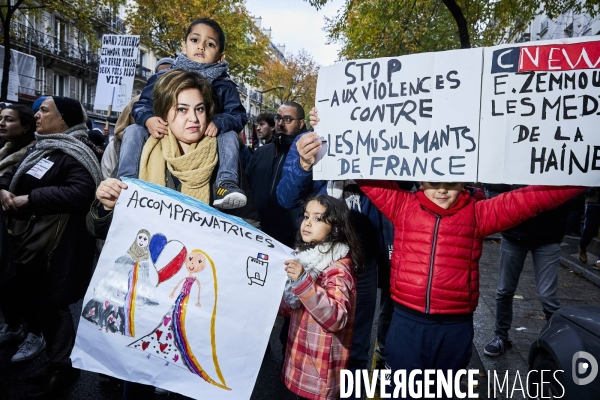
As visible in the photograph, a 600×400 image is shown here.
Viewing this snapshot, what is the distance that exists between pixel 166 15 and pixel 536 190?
2370cm

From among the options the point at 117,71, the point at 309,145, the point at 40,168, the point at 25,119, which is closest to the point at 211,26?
the point at 309,145

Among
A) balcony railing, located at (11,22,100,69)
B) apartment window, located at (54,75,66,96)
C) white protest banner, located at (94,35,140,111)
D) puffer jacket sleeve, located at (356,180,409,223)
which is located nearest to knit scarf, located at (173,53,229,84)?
puffer jacket sleeve, located at (356,180,409,223)

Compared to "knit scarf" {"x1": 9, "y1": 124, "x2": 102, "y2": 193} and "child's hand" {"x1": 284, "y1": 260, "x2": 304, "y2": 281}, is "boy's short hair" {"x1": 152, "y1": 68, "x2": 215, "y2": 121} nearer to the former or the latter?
"child's hand" {"x1": 284, "y1": 260, "x2": 304, "y2": 281}

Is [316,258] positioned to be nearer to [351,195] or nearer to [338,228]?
[338,228]

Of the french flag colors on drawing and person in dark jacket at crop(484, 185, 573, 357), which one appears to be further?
person in dark jacket at crop(484, 185, 573, 357)

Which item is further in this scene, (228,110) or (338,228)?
(228,110)

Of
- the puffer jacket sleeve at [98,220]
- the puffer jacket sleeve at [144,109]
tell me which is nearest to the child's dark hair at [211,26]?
the puffer jacket sleeve at [144,109]

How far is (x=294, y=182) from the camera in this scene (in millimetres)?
2557

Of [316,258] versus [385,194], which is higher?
[385,194]

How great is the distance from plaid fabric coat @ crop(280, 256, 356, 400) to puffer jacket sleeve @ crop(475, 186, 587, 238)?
2.44 ft

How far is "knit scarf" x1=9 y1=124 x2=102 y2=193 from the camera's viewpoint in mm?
3104

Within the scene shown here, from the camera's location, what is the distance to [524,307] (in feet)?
18.1

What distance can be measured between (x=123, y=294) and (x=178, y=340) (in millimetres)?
316

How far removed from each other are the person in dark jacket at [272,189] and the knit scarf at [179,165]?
3.86 ft
